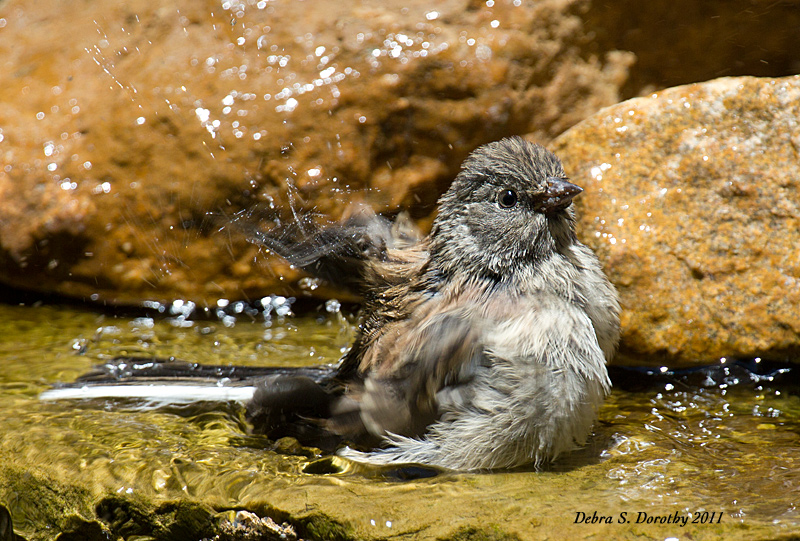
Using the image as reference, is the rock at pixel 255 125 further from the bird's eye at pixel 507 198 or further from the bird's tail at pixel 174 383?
the bird's eye at pixel 507 198

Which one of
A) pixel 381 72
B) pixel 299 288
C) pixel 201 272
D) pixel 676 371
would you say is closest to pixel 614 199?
pixel 676 371

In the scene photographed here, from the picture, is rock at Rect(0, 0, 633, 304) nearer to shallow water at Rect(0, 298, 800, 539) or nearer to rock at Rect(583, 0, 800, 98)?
rock at Rect(583, 0, 800, 98)

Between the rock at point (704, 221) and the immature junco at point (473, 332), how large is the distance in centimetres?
61

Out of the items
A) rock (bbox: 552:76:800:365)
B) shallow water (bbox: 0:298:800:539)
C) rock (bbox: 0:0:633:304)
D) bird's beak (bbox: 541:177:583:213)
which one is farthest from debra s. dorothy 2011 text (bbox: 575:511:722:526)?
rock (bbox: 0:0:633:304)

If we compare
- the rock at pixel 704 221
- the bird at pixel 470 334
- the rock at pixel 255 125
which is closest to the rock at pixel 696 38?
the rock at pixel 255 125

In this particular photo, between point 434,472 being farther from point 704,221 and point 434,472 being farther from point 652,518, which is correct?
point 704,221

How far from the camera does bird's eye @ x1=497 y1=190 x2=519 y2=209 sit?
347 cm

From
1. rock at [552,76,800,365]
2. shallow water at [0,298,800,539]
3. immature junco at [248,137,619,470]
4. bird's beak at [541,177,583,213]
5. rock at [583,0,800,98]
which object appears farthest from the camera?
rock at [583,0,800,98]

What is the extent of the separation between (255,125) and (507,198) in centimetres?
232

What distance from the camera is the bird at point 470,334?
124 inches

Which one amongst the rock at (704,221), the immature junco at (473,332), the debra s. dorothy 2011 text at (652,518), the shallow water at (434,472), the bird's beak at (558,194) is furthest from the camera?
the rock at (704,221)

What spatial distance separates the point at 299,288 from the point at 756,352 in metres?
2.97

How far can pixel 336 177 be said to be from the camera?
517 centimetres

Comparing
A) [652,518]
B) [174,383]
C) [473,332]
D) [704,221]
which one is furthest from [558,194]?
[174,383]
